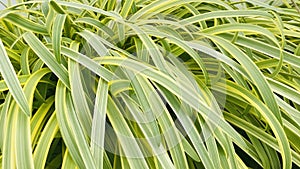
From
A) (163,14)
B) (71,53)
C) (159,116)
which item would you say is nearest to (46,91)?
(71,53)

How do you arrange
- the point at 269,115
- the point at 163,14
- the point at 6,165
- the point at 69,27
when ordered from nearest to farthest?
the point at 6,165
the point at 269,115
the point at 69,27
the point at 163,14

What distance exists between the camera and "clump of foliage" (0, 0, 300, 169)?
58 cm

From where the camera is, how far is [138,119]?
2.01ft

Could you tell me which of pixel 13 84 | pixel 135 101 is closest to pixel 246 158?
pixel 135 101

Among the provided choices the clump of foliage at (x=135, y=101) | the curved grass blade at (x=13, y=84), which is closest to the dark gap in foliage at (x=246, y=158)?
the clump of foliage at (x=135, y=101)

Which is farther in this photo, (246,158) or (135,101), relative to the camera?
(246,158)

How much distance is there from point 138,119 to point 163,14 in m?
0.33

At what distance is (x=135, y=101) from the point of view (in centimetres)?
65

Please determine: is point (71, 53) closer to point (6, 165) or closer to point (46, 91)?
point (46, 91)

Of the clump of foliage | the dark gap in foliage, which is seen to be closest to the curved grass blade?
the clump of foliage

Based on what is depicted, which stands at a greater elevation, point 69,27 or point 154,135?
point 69,27

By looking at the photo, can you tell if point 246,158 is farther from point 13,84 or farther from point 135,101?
point 13,84

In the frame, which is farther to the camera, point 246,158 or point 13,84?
point 246,158

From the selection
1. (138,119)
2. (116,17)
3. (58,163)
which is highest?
(116,17)
